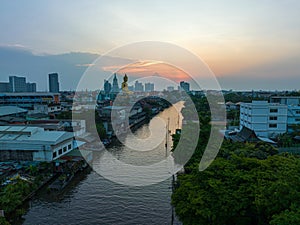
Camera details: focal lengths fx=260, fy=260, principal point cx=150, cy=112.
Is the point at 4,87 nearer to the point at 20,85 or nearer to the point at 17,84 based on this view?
the point at 17,84

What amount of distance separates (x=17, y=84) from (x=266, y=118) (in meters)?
43.0

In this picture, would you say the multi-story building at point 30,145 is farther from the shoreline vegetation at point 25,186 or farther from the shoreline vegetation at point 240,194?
the shoreline vegetation at point 240,194

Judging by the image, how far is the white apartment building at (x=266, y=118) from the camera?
11.0 meters

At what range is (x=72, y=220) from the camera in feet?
16.3

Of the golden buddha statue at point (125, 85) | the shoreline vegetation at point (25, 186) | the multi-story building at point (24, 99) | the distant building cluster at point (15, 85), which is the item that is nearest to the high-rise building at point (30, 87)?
the distant building cluster at point (15, 85)

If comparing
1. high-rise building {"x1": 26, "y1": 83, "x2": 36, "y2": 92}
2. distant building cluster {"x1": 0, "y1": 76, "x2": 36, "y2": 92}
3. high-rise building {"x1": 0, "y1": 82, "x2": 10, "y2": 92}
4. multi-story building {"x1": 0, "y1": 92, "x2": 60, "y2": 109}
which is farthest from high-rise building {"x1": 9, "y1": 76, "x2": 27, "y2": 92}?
multi-story building {"x1": 0, "y1": 92, "x2": 60, "y2": 109}

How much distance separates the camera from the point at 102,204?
554 cm

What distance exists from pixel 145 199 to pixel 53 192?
2203mm

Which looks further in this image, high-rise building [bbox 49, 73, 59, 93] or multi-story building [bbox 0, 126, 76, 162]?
high-rise building [bbox 49, 73, 59, 93]

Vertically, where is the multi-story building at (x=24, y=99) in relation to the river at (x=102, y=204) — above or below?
above

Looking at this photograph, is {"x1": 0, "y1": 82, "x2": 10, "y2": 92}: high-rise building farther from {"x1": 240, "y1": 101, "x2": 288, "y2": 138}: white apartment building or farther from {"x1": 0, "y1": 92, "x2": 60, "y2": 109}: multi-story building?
{"x1": 240, "y1": 101, "x2": 288, "y2": 138}: white apartment building

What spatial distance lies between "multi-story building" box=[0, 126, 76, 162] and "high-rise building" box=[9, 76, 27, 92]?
129 ft

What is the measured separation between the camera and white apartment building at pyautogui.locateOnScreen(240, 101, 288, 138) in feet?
36.1

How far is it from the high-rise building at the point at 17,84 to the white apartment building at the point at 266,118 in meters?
41.5
